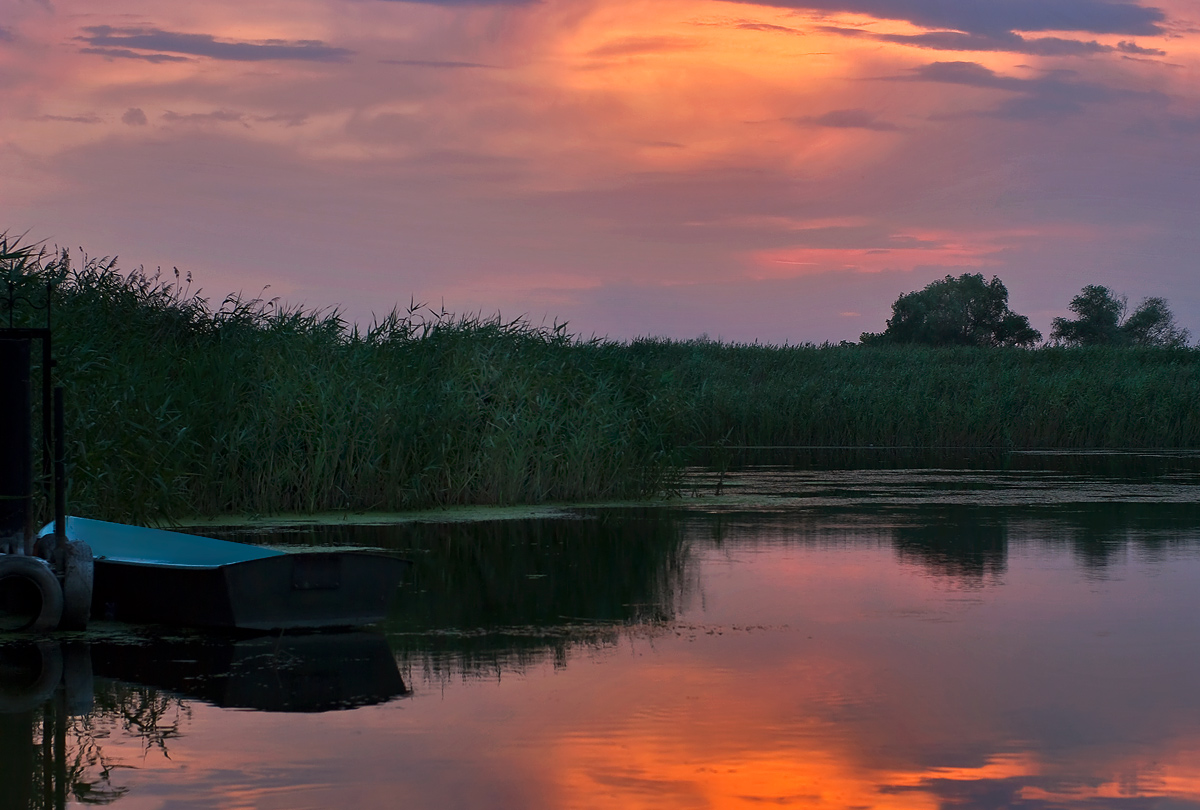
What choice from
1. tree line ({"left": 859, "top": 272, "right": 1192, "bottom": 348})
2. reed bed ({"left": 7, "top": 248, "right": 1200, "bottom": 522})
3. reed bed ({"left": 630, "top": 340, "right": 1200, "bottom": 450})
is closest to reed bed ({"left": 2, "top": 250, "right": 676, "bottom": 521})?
reed bed ({"left": 7, "top": 248, "right": 1200, "bottom": 522})

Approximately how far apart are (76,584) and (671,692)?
3462mm

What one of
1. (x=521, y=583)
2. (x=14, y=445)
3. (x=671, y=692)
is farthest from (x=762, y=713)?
(x=14, y=445)

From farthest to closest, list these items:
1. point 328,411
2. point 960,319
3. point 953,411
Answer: point 960,319, point 953,411, point 328,411

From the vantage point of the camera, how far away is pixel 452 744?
5129 mm

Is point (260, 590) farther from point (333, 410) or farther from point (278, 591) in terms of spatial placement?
point (333, 410)

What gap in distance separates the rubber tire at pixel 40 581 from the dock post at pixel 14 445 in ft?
2.06

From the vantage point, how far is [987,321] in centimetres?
5972

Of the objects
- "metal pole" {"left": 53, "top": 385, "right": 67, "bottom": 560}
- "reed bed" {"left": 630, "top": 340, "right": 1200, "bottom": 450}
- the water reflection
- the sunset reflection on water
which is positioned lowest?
the sunset reflection on water

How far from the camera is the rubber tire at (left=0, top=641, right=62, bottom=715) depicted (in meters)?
5.85

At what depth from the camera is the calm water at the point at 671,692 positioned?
4613 millimetres

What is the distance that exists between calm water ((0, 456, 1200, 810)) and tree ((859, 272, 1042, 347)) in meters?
48.8

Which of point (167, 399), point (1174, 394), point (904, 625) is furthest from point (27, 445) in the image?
point (1174, 394)

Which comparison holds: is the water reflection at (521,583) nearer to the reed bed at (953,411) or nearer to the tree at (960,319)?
the reed bed at (953,411)

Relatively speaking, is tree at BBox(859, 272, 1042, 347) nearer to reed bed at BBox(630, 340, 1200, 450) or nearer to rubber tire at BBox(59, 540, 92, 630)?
reed bed at BBox(630, 340, 1200, 450)
